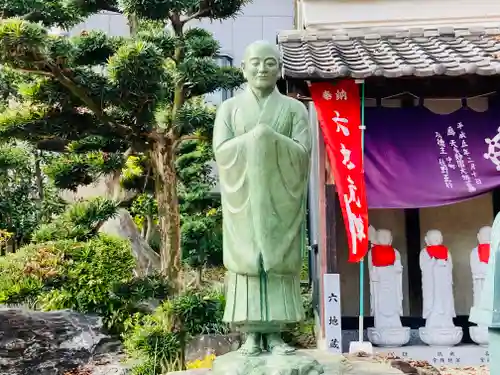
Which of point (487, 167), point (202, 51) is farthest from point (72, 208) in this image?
point (487, 167)

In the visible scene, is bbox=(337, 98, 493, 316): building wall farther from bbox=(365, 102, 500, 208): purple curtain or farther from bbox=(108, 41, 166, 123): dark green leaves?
bbox=(108, 41, 166, 123): dark green leaves

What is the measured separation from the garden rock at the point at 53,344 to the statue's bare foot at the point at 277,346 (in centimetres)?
494

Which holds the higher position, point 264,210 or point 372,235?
point 264,210

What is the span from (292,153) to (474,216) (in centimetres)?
635

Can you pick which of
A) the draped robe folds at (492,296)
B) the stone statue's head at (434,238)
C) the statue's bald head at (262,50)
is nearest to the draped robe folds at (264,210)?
the statue's bald head at (262,50)

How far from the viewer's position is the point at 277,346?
481 cm

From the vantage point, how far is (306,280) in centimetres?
1427

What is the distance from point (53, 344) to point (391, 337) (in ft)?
17.8

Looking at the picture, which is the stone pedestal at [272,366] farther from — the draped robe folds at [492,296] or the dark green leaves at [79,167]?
the dark green leaves at [79,167]

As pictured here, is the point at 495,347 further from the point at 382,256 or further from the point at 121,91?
the point at 382,256

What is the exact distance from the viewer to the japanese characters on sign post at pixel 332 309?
830 cm

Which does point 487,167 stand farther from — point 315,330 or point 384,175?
point 315,330

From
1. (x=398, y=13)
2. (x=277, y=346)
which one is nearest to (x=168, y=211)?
(x=277, y=346)

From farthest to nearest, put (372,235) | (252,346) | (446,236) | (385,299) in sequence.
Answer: (446,236), (372,235), (385,299), (252,346)
